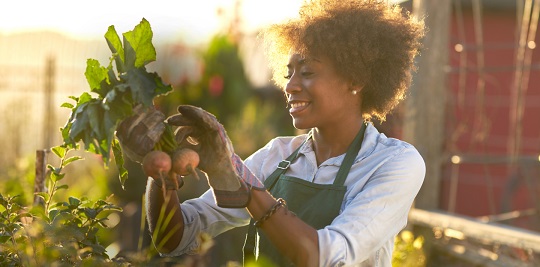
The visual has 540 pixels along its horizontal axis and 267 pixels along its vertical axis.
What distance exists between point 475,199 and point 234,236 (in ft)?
18.2

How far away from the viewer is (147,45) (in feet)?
7.88

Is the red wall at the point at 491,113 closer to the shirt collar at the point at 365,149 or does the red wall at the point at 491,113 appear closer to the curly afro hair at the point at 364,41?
the curly afro hair at the point at 364,41

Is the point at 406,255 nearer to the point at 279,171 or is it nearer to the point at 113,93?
the point at 279,171

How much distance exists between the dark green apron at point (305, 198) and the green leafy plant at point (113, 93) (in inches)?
25.2

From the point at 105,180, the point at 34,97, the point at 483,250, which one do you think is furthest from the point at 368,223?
the point at 34,97

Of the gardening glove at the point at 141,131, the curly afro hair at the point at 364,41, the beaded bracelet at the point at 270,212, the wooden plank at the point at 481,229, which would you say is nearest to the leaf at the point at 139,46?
the gardening glove at the point at 141,131

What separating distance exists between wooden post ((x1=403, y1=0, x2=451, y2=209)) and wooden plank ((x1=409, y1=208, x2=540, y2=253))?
230 millimetres

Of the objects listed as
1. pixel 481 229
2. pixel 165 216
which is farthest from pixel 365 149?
pixel 481 229

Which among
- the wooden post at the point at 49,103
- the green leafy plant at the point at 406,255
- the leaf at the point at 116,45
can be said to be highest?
the leaf at the point at 116,45

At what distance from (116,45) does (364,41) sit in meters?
1.00

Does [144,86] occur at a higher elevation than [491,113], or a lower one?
higher

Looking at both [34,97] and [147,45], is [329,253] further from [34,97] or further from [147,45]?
[34,97]

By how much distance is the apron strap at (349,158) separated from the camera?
9.76 ft

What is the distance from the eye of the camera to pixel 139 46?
7.89 feet
